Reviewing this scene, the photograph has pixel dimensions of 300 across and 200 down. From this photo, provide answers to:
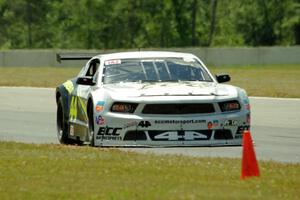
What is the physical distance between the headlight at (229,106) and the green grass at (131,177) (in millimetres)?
1722

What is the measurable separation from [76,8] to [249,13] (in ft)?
40.7

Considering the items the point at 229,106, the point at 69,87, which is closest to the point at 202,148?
the point at 229,106

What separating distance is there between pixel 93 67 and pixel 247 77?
25.7 meters

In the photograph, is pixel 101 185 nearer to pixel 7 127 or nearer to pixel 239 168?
pixel 239 168

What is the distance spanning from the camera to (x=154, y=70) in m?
15.9

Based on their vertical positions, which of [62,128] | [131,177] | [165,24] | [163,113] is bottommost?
[165,24]

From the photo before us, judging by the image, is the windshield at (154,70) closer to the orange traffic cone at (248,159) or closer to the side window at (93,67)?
the side window at (93,67)

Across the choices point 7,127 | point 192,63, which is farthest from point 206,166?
point 7,127

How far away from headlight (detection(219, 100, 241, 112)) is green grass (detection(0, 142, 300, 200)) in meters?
1.72

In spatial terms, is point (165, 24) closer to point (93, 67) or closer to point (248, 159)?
point (93, 67)

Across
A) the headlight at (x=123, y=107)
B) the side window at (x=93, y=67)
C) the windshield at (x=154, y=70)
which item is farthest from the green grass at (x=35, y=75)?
the headlight at (x=123, y=107)

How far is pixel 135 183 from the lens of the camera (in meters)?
10.3

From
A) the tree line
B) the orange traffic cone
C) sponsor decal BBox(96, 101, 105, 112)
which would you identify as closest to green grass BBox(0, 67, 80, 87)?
sponsor decal BBox(96, 101, 105, 112)

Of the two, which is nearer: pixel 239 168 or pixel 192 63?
pixel 239 168
